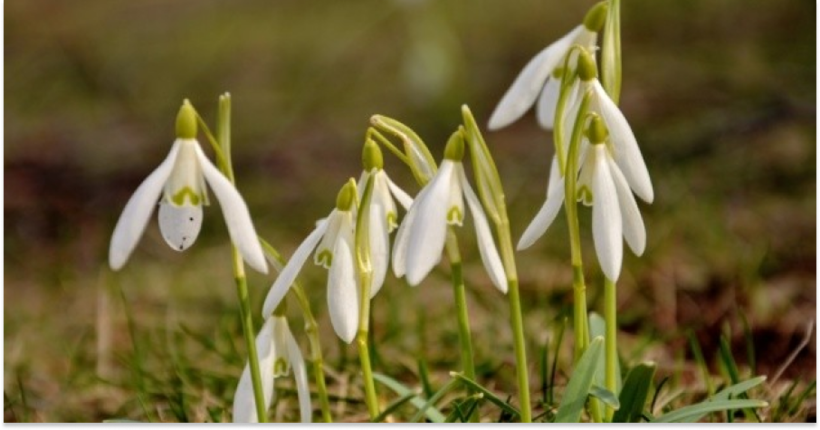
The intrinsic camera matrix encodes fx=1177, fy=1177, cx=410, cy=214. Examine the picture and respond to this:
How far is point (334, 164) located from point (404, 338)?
2.01 m

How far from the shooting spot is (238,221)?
1279 millimetres

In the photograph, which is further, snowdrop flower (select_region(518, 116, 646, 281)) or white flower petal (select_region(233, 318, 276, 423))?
white flower petal (select_region(233, 318, 276, 423))

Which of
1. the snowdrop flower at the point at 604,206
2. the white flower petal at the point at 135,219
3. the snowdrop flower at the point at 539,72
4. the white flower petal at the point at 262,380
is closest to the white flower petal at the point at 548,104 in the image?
the snowdrop flower at the point at 539,72

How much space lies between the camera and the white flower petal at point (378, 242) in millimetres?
1416

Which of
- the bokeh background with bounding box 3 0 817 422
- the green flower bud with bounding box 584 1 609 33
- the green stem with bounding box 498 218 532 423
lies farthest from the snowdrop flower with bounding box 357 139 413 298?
the bokeh background with bounding box 3 0 817 422

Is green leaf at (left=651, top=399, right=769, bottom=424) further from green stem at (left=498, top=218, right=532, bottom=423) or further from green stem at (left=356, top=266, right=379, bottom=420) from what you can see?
green stem at (left=356, top=266, right=379, bottom=420)

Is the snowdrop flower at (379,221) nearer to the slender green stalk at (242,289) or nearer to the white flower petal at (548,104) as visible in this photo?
the slender green stalk at (242,289)

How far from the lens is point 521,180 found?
3771 mm

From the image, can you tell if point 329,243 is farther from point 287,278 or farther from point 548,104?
point 548,104

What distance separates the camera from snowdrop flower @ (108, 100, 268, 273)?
1.28 m

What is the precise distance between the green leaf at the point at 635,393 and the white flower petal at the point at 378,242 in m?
0.33

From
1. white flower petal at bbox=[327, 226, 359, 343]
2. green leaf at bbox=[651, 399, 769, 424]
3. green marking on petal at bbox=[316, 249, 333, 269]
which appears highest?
green marking on petal at bbox=[316, 249, 333, 269]

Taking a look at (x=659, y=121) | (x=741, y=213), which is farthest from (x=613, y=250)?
(x=659, y=121)

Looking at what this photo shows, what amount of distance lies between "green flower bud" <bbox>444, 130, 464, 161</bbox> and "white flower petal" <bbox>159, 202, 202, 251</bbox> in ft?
0.98
